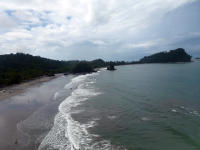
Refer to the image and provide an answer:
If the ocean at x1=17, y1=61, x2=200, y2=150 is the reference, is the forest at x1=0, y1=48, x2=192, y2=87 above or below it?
above

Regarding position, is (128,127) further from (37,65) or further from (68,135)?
(37,65)

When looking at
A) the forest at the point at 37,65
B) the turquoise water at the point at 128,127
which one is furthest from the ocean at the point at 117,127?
the forest at the point at 37,65

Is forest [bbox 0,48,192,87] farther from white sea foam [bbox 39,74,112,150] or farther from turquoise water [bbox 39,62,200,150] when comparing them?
turquoise water [bbox 39,62,200,150]

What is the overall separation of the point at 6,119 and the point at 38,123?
4.17 meters

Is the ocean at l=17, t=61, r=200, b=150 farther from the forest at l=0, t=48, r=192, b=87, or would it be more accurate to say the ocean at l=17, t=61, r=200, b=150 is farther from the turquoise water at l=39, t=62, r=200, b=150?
the forest at l=0, t=48, r=192, b=87

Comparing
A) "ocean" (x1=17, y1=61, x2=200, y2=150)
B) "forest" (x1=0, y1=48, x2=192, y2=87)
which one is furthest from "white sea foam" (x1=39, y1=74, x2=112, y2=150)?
"forest" (x1=0, y1=48, x2=192, y2=87)

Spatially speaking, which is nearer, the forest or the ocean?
the ocean

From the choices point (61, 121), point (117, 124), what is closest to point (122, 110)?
point (117, 124)

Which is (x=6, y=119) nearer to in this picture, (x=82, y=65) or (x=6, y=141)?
(x=6, y=141)

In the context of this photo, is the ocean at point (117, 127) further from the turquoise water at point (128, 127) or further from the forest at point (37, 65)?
the forest at point (37, 65)

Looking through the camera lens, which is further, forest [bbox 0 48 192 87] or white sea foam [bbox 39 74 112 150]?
forest [bbox 0 48 192 87]

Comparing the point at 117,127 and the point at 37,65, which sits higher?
the point at 37,65

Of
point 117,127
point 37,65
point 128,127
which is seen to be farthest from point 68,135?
point 37,65

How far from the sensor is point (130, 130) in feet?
35.4
